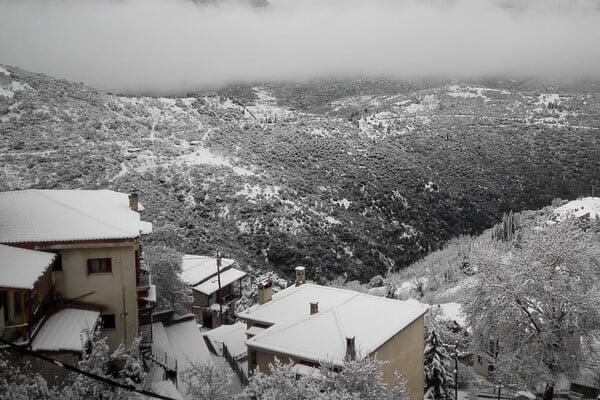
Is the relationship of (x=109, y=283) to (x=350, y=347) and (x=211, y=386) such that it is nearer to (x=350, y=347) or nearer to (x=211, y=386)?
(x=211, y=386)

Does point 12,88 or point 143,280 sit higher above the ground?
point 12,88

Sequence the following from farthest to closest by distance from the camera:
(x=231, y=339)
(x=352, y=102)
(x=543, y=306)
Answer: (x=352, y=102)
(x=231, y=339)
(x=543, y=306)

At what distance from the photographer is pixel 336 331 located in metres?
19.0

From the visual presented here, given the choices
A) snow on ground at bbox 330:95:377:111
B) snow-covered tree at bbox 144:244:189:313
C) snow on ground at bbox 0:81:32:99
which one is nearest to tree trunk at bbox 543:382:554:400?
snow-covered tree at bbox 144:244:189:313

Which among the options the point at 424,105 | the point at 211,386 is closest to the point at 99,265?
the point at 211,386

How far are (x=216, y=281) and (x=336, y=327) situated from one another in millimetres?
21276

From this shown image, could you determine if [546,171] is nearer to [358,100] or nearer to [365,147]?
[365,147]

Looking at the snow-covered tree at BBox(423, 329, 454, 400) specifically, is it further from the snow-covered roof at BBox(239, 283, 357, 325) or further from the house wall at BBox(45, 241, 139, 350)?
the house wall at BBox(45, 241, 139, 350)

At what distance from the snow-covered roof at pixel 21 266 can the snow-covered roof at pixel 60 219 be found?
0.73 m

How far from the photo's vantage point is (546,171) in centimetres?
8519

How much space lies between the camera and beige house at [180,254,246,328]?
3759 cm

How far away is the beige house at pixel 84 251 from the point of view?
15.1 metres

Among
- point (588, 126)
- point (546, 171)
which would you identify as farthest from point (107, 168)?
point (588, 126)

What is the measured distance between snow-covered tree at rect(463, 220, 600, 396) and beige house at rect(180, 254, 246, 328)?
20590 millimetres
